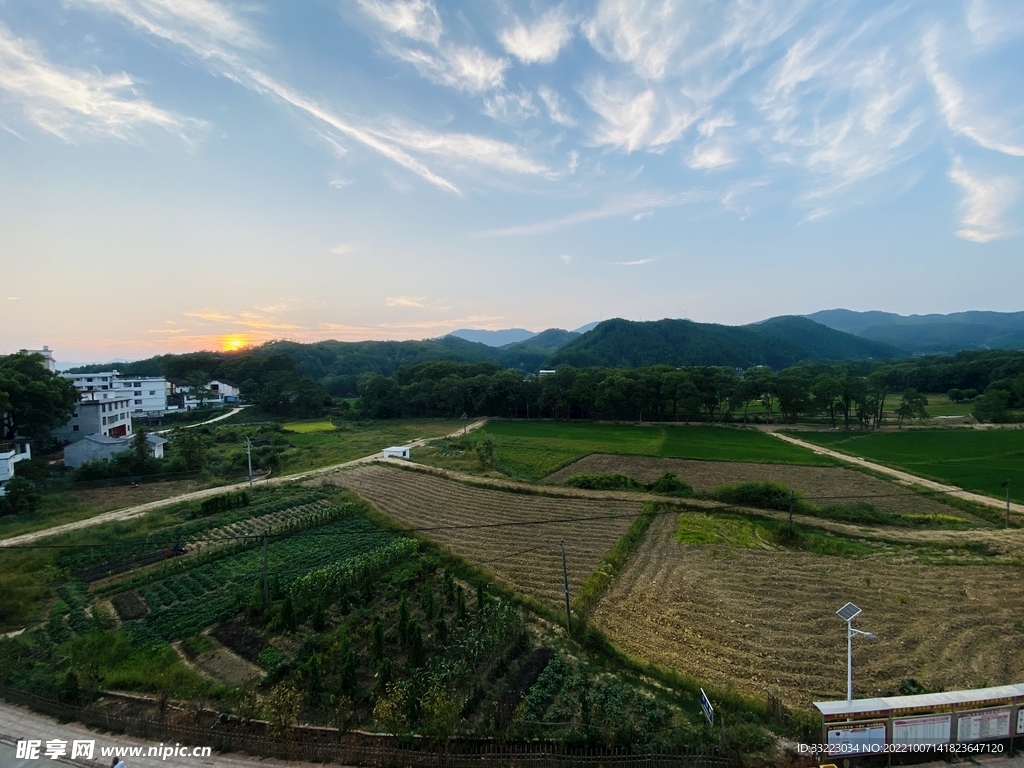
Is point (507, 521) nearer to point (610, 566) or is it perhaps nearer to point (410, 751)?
point (610, 566)

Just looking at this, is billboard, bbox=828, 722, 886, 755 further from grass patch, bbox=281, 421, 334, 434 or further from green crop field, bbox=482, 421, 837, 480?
grass patch, bbox=281, 421, 334, 434

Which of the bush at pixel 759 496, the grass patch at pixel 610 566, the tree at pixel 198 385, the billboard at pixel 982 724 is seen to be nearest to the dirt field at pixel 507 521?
the grass patch at pixel 610 566

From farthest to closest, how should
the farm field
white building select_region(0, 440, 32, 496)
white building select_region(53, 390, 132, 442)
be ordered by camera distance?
1. white building select_region(53, 390, 132, 442)
2. the farm field
3. white building select_region(0, 440, 32, 496)

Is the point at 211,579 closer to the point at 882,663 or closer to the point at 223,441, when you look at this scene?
the point at 882,663

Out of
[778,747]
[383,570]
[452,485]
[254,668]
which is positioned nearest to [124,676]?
[254,668]

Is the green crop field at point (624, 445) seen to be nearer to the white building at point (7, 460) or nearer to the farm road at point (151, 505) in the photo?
the farm road at point (151, 505)

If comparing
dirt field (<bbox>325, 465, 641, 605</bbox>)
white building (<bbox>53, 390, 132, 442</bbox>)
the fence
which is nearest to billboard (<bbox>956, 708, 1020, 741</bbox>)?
the fence
